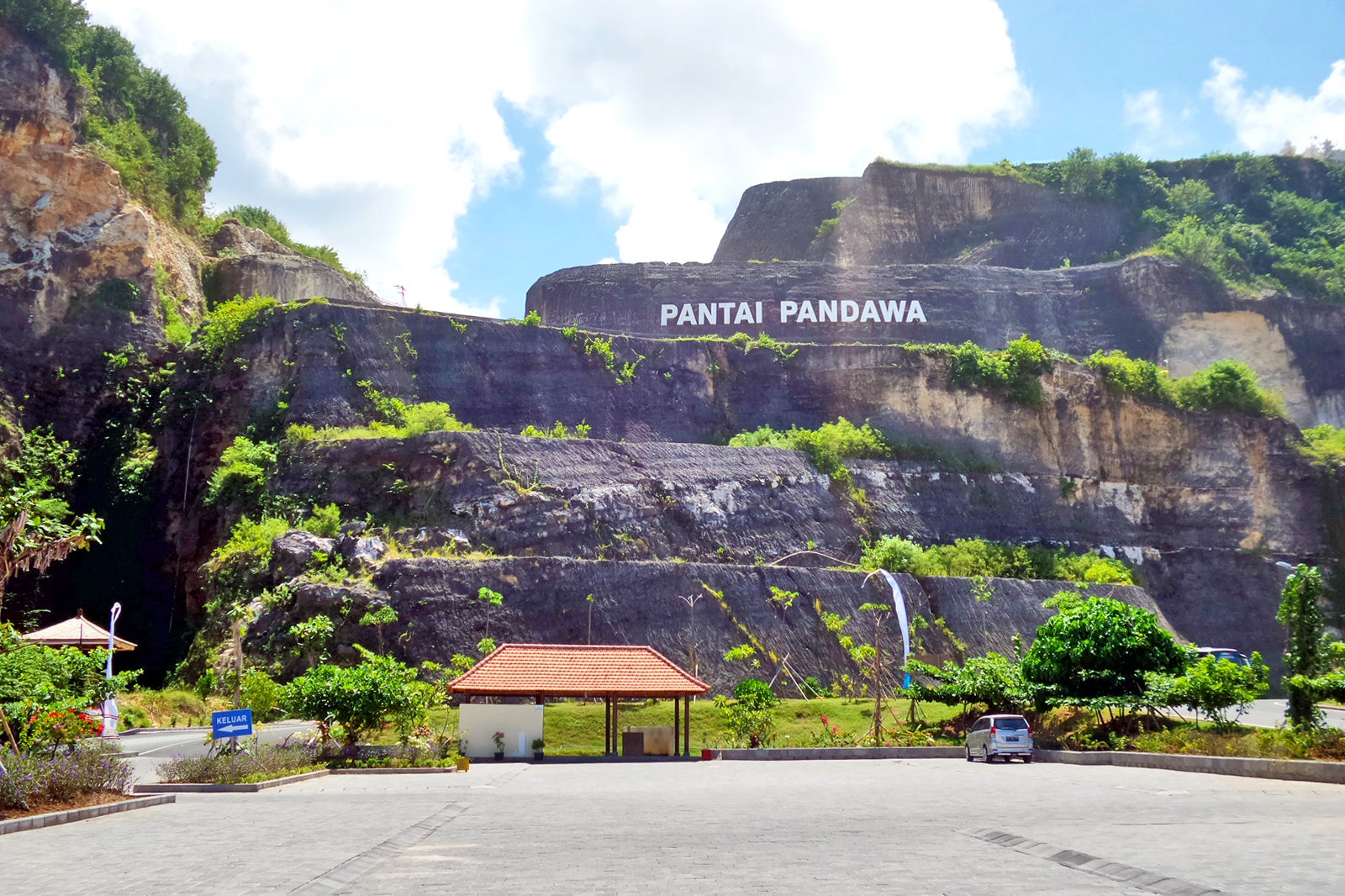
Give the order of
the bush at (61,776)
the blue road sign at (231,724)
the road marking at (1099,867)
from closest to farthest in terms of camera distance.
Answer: the road marking at (1099,867)
the bush at (61,776)
the blue road sign at (231,724)

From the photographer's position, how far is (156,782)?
705 inches

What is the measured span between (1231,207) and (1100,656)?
166ft

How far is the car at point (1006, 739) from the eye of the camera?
923 inches

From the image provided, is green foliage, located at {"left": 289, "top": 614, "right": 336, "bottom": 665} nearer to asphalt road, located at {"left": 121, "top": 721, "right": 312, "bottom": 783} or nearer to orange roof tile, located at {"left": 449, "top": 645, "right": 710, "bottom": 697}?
asphalt road, located at {"left": 121, "top": 721, "right": 312, "bottom": 783}

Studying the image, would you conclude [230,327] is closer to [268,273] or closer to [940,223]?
[268,273]

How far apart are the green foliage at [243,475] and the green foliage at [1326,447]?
4101 centimetres

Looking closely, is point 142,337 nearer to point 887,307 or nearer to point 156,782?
point 156,782

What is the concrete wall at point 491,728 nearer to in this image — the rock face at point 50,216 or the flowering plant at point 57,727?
the flowering plant at point 57,727

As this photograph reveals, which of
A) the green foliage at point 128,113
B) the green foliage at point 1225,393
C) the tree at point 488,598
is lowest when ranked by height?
the tree at point 488,598

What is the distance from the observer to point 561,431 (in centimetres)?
4100

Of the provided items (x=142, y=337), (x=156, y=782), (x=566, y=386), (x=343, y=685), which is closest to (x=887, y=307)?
(x=566, y=386)

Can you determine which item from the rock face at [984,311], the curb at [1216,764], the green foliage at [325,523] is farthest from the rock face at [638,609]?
the rock face at [984,311]

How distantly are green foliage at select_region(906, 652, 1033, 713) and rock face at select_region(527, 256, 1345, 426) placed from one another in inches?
1101

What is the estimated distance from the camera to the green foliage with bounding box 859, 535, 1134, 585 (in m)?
38.2
